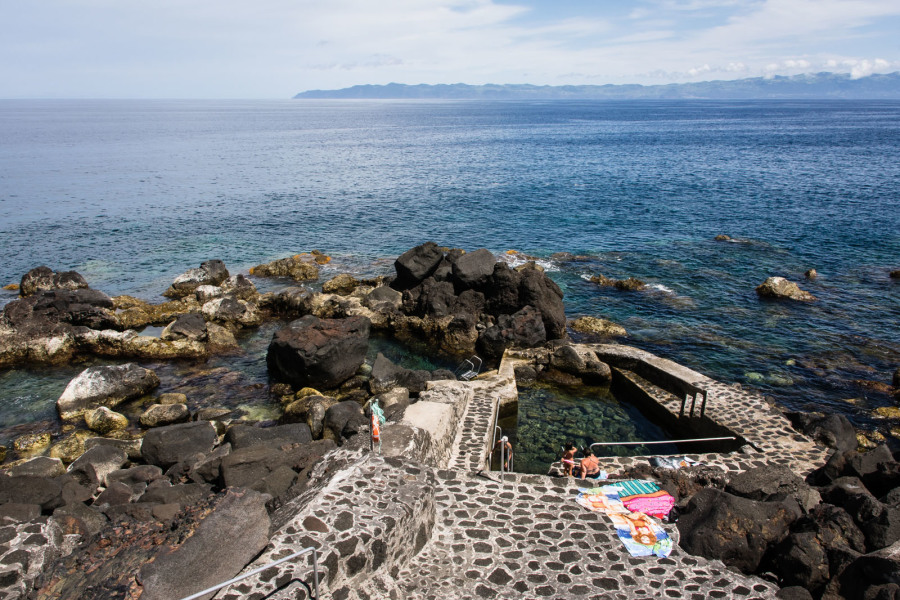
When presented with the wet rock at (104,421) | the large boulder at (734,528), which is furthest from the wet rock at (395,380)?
the large boulder at (734,528)

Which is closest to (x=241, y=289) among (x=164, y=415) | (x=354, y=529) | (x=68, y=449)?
(x=164, y=415)

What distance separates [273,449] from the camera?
15031 mm

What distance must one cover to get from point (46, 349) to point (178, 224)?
28085 mm

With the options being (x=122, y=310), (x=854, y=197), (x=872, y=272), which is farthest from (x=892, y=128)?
(x=122, y=310)

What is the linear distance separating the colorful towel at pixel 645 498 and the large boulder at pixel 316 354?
12.7 metres

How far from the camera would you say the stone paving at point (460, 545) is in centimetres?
864

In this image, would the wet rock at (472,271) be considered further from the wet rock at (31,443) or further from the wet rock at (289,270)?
the wet rock at (31,443)

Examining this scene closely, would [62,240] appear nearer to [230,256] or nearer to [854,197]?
[230,256]

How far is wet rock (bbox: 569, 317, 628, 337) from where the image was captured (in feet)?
85.5

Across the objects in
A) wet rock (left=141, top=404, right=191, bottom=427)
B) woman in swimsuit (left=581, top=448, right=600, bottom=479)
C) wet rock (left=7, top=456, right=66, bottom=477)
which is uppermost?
woman in swimsuit (left=581, top=448, right=600, bottom=479)

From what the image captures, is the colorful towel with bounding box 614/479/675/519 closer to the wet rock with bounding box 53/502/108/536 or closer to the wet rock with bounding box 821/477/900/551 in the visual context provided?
the wet rock with bounding box 821/477/900/551

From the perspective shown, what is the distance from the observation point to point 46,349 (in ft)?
81.9

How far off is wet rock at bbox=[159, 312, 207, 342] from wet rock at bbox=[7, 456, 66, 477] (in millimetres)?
9779

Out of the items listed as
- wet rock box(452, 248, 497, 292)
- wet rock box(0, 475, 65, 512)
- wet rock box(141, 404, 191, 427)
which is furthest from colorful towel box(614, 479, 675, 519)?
wet rock box(452, 248, 497, 292)
